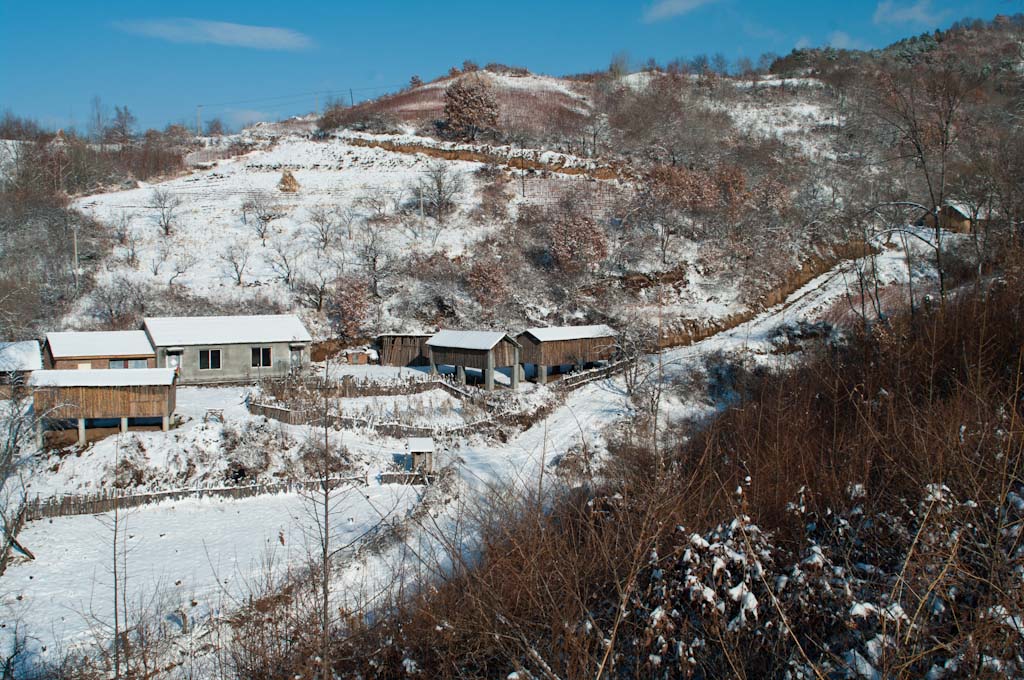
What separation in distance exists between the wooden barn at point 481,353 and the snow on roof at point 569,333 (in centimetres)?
117

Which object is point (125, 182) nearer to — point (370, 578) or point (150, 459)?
point (150, 459)

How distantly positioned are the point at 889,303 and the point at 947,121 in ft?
56.0

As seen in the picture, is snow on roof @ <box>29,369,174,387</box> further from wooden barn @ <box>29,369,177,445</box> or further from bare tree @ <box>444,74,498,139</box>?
bare tree @ <box>444,74,498,139</box>

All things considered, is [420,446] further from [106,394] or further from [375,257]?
[375,257]

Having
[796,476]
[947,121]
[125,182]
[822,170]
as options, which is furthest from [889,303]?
[125,182]

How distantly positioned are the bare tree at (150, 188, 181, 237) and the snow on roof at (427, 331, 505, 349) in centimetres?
2331

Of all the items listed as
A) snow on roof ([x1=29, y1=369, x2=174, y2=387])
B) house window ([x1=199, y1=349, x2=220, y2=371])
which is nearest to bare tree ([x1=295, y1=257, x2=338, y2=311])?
house window ([x1=199, y1=349, x2=220, y2=371])

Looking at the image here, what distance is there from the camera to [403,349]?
31.7 meters

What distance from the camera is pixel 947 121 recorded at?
414 inches

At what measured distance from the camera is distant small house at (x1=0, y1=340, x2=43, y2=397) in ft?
68.1

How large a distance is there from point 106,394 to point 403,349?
1344 cm

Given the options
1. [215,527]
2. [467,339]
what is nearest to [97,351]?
[215,527]

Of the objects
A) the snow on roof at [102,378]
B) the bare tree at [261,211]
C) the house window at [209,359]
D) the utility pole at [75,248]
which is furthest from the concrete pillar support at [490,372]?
the utility pole at [75,248]

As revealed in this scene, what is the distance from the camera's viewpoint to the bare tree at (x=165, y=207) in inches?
1625
